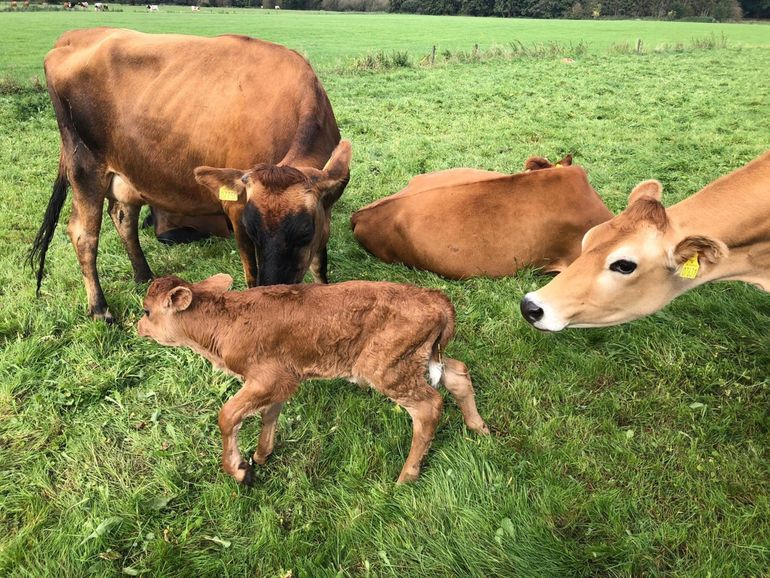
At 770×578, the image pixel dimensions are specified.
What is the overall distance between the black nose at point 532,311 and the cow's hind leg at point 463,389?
61 centimetres

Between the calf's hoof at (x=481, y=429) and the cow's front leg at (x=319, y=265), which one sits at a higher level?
the cow's front leg at (x=319, y=265)

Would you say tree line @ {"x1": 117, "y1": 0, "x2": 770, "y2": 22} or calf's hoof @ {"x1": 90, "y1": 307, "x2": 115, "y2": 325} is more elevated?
tree line @ {"x1": 117, "y1": 0, "x2": 770, "y2": 22}

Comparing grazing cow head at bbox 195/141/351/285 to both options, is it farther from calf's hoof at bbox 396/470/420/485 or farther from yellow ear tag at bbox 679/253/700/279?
yellow ear tag at bbox 679/253/700/279

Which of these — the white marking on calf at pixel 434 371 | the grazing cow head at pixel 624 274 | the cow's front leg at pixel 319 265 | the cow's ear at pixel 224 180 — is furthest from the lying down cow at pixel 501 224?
the white marking on calf at pixel 434 371

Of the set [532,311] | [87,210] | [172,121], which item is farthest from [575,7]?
[532,311]

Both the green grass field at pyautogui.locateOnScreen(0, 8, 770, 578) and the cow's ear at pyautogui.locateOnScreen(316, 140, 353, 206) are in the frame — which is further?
the cow's ear at pyautogui.locateOnScreen(316, 140, 353, 206)

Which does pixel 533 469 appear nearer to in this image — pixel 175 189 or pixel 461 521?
pixel 461 521

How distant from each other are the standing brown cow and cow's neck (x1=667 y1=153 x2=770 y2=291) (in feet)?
8.26

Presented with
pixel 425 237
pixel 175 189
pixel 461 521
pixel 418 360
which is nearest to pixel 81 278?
pixel 175 189

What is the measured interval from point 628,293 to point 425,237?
7.91 ft

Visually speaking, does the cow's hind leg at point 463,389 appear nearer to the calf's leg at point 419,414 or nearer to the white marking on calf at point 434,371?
the white marking on calf at point 434,371

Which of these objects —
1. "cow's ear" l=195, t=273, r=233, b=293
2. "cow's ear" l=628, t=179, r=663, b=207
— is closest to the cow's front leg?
"cow's ear" l=195, t=273, r=233, b=293

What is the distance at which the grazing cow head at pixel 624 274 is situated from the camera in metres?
3.41

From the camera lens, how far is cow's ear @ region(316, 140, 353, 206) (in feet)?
12.8
